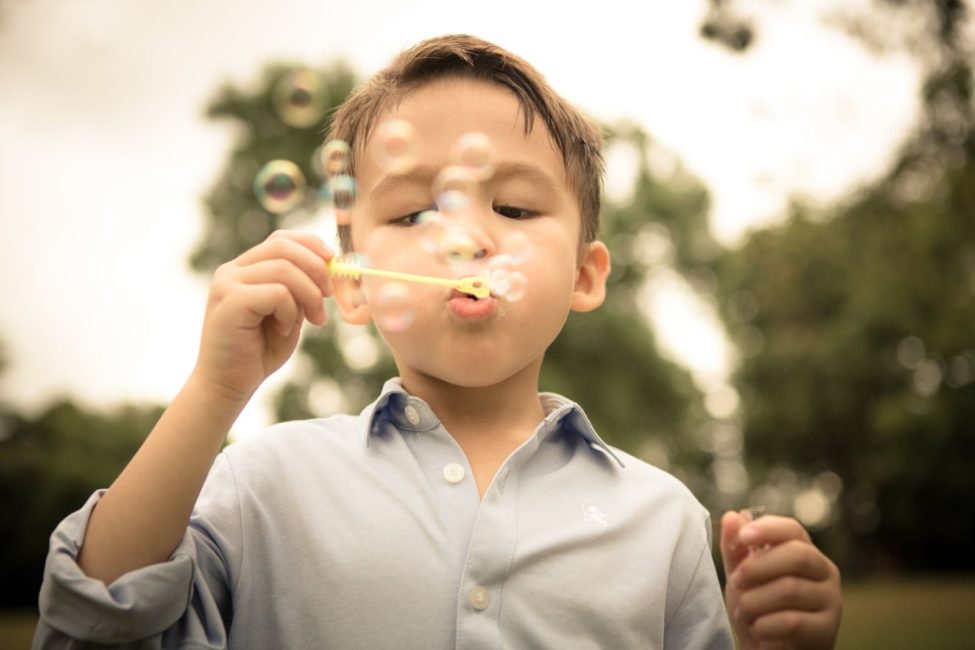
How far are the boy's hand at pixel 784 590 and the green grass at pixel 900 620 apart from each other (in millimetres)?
8349

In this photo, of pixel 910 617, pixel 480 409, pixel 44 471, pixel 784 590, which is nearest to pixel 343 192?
pixel 480 409

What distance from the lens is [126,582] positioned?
4.83 feet

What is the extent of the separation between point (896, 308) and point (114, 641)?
1007 inches

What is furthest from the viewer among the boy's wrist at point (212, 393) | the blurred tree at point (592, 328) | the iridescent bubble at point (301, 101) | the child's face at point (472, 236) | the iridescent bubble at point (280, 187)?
the blurred tree at point (592, 328)

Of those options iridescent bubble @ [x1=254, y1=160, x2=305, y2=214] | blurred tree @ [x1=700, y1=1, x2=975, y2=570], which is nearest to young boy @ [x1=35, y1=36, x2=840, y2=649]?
iridescent bubble @ [x1=254, y1=160, x2=305, y2=214]

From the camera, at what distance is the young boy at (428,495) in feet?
5.02

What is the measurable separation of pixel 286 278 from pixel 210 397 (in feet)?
0.76

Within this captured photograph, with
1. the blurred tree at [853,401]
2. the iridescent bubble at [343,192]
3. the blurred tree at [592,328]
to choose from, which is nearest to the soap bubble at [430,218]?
the iridescent bubble at [343,192]

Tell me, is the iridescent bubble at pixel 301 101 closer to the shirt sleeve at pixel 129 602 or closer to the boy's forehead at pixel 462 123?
the boy's forehead at pixel 462 123

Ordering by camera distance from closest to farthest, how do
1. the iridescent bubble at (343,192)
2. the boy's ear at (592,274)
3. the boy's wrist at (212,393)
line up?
the boy's wrist at (212,393) < the iridescent bubble at (343,192) < the boy's ear at (592,274)

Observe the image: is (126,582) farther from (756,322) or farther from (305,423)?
(756,322)

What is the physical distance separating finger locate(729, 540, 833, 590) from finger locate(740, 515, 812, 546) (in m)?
0.01

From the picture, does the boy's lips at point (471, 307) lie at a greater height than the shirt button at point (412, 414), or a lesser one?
greater

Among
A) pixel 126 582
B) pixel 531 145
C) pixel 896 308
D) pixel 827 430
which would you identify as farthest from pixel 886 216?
pixel 827 430
